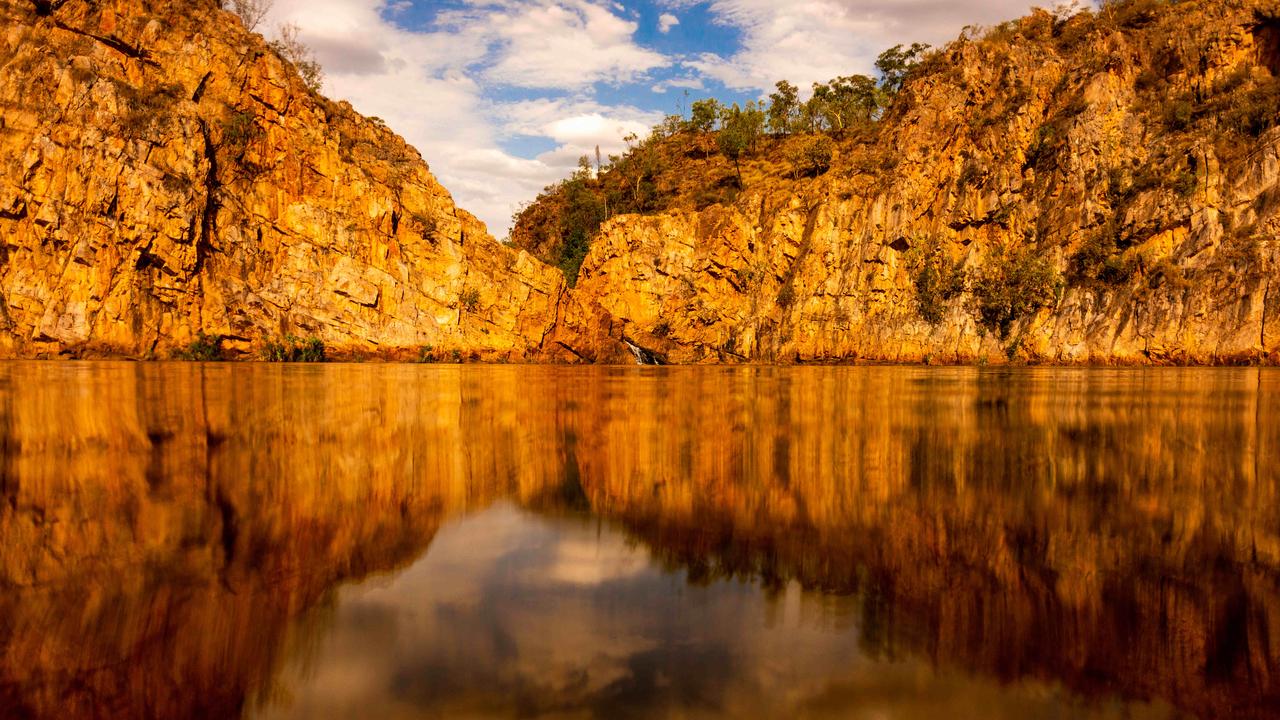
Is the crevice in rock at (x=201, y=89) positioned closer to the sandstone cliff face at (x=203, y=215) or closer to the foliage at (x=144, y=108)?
the sandstone cliff face at (x=203, y=215)

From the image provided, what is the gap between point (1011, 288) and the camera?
5509cm

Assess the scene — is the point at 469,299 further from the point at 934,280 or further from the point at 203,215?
the point at 934,280

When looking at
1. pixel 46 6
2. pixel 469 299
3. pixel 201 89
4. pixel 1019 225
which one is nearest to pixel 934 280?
pixel 1019 225

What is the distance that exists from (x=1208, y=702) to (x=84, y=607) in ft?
16.3

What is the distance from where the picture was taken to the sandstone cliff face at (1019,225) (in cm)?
4694

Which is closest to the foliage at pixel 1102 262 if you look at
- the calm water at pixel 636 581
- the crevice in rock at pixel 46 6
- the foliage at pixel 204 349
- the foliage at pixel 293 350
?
the calm water at pixel 636 581

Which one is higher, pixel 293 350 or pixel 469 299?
pixel 469 299

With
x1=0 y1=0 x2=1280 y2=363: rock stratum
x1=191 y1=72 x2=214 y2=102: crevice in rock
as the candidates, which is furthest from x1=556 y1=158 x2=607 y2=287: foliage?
x1=191 y1=72 x2=214 y2=102: crevice in rock

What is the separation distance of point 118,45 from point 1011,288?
240 feet

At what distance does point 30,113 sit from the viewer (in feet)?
155

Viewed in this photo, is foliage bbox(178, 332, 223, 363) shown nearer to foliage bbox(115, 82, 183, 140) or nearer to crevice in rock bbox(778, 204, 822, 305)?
foliage bbox(115, 82, 183, 140)

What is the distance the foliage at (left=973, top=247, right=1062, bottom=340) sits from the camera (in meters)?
53.8

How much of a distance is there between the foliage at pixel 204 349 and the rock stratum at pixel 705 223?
0.69 metres

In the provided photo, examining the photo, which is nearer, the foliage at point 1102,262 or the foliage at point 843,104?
the foliage at point 1102,262
